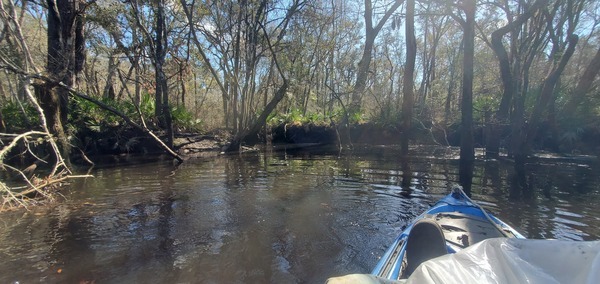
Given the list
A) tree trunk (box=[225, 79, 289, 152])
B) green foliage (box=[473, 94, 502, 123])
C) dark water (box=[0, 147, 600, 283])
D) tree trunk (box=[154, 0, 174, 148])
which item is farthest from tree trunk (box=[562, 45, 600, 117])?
tree trunk (box=[154, 0, 174, 148])

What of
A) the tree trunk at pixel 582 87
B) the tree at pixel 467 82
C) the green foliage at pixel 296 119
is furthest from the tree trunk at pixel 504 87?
the green foliage at pixel 296 119

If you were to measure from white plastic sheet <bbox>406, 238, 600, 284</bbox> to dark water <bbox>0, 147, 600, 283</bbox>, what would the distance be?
2600mm

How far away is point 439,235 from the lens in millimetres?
3279

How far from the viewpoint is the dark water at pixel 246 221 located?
4504 mm

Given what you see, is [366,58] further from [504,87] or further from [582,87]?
[582,87]

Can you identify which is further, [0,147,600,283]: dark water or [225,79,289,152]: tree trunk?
[225,79,289,152]: tree trunk

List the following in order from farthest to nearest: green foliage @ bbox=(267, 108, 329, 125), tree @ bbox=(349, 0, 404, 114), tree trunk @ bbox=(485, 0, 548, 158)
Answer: green foliage @ bbox=(267, 108, 329, 125) < tree @ bbox=(349, 0, 404, 114) < tree trunk @ bbox=(485, 0, 548, 158)

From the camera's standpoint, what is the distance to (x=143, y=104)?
751 inches

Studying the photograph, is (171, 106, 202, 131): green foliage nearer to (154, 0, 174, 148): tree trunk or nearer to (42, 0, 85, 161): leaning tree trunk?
(154, 0, 174, 148): tree trunk

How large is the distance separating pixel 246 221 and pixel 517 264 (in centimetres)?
514

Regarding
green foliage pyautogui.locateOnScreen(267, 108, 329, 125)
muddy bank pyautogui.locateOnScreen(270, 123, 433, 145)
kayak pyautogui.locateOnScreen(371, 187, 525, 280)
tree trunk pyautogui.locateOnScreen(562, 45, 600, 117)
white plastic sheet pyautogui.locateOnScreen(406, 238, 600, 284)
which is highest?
tree trunk pyautogui.locateOnScreen(562, 45, 600, 117)

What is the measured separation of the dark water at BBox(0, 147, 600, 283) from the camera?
14.8 ft

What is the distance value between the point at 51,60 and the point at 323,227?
917 centimetres

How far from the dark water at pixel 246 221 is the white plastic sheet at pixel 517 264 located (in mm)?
2600
